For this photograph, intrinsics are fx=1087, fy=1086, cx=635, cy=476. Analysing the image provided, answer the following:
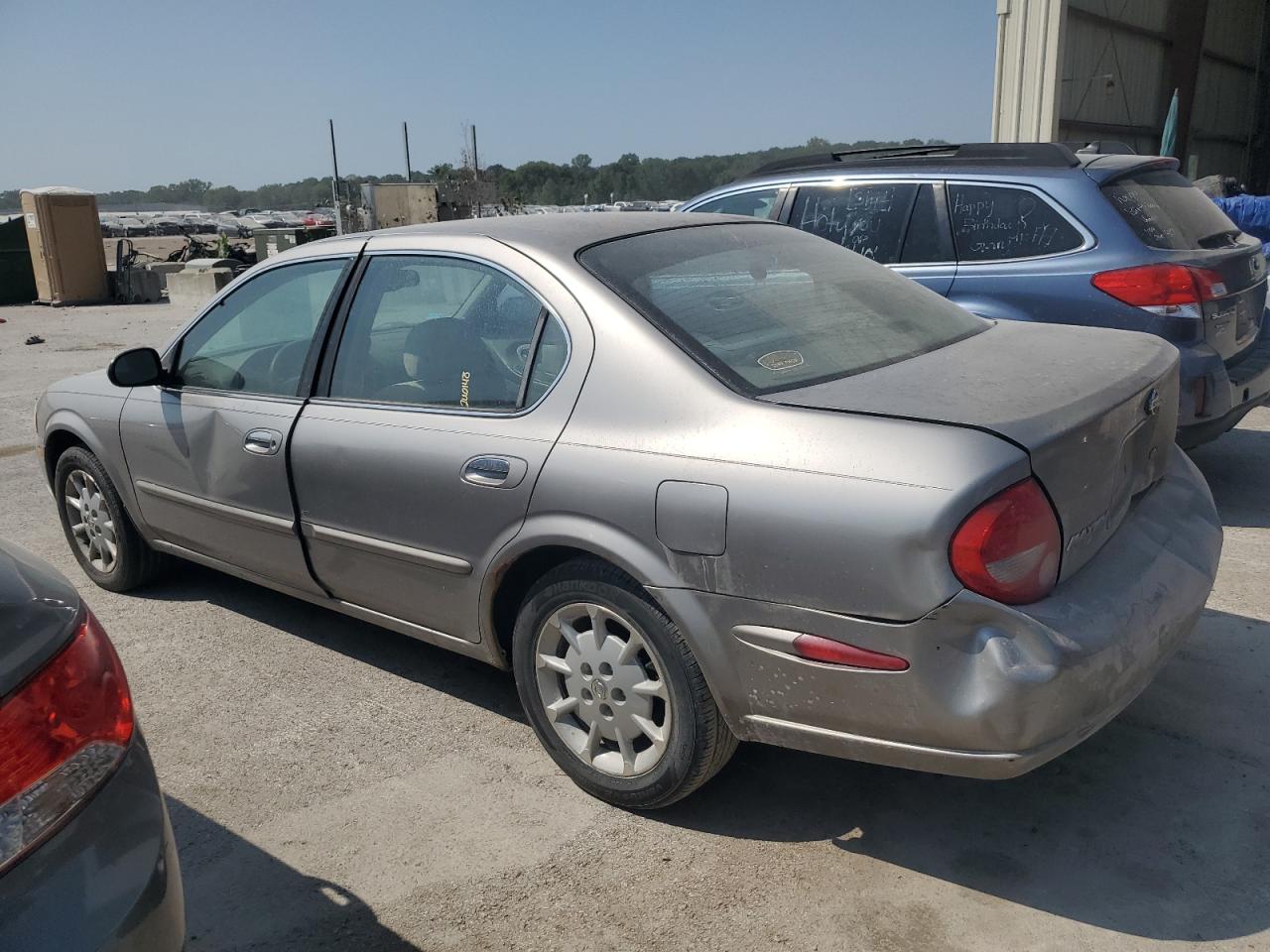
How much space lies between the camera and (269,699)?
3.84 metres

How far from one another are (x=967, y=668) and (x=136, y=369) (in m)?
3.29

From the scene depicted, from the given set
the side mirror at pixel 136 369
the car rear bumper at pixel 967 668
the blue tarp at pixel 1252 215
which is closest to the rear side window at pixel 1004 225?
the car rear bumper at pixel 967 668

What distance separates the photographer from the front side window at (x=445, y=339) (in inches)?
123

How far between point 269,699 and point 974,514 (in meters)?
2.63

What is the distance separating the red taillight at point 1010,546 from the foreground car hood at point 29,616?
5.60 ft

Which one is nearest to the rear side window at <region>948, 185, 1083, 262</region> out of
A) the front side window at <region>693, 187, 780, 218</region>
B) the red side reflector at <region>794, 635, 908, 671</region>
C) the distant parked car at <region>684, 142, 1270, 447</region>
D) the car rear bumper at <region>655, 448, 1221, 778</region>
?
the distant parked car at <region>684, 142, 1270, 447</region>

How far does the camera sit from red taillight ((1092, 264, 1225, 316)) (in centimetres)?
488

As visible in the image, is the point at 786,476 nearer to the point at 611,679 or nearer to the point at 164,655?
the point at 611,679

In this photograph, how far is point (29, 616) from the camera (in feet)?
5.99

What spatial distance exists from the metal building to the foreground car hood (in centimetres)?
1389

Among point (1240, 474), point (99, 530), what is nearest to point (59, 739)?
point (99, 530)

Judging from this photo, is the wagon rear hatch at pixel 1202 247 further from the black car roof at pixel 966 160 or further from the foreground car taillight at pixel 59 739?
the foreground car taillight at pixel 59 739

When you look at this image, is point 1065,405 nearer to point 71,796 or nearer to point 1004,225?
point 71,796

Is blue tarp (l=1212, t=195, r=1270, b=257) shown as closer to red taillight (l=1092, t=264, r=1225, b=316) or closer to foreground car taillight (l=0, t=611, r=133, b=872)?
red taillight (l=1092, t=264, r=1225, b=316)
